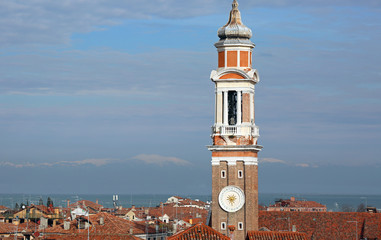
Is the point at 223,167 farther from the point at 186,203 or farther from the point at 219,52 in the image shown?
the point at 186,203

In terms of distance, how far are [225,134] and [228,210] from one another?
149 inches

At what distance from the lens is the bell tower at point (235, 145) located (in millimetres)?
45625

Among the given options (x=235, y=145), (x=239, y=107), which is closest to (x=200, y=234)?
(x=235, y=145)

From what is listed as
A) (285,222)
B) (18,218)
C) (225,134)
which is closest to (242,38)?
(225,134)

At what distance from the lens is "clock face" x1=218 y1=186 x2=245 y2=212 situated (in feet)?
150

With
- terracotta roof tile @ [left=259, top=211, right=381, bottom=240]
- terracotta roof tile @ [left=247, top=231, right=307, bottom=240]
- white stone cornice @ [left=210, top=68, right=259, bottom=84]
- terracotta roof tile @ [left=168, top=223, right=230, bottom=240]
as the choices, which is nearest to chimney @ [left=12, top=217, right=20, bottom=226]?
terracotta roof tile @ [left=259, top=211, right=381, bottom=240]

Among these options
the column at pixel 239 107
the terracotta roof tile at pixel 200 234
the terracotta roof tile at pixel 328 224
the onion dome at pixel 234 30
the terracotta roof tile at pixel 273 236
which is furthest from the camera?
the terracotta roof tile at pixel 328 224

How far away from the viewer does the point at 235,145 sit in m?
45.6

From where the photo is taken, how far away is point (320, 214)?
6000cm

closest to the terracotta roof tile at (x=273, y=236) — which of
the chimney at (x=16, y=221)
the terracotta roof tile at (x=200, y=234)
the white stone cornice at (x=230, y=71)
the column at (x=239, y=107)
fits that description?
the terracotta roof tile at (x=200, y=234)

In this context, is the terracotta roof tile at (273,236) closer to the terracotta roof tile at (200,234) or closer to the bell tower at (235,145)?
the bell tower at (235,145)

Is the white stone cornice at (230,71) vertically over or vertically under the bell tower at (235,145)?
over

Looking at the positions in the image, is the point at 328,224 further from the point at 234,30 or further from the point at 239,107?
the point at 234,30

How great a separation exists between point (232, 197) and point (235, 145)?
2583 millimetres
